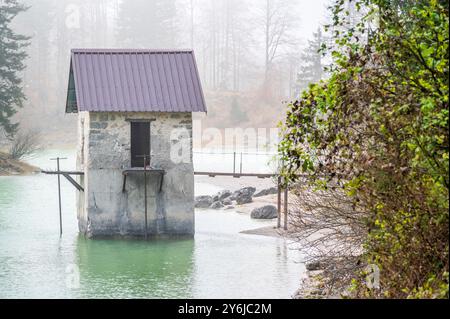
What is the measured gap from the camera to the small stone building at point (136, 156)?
2792cm

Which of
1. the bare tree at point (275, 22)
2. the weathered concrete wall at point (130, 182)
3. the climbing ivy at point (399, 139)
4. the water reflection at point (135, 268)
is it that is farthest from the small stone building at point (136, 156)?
the bare tree at point (275, 22)

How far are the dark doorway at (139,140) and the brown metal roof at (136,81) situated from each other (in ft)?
2.00

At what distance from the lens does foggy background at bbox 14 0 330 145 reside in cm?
7688

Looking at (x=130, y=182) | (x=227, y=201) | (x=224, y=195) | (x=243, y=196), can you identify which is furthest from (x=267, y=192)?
(x=130, y=182)

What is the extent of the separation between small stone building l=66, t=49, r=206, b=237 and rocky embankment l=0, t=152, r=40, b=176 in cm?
2404

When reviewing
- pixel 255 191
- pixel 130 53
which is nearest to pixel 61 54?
pixel 255 191

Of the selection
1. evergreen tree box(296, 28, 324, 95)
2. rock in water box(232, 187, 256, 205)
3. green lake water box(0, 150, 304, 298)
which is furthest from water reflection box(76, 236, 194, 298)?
evergreen tree box(296, 28, 324, 95)

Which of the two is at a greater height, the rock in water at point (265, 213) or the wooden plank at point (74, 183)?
the wooden plank at point (74, 183)

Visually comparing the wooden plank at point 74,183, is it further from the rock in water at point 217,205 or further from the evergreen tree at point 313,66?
the evergreen tree at point 313,66

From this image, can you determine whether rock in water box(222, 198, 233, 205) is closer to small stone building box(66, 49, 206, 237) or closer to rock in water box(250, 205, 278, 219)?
rock in water box(250, 205, 278, 219)

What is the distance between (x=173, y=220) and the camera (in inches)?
1112

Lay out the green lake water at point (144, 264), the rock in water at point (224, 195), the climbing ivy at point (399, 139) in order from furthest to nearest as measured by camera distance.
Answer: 1. the rock in water at point (224, 195)
2. the green lake water at point (144, 264)
3. the climbing ivy at point (399, 139)

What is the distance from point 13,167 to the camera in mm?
52438
